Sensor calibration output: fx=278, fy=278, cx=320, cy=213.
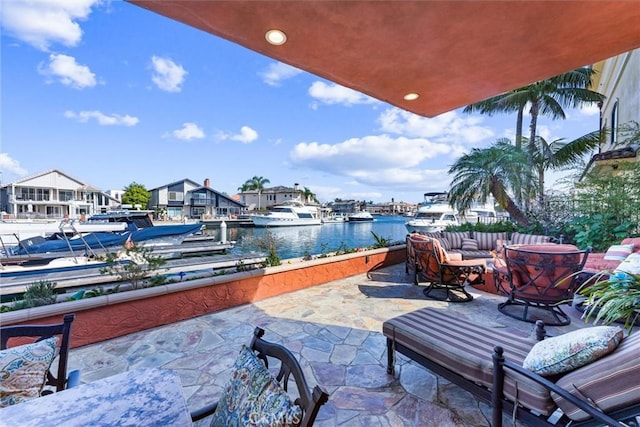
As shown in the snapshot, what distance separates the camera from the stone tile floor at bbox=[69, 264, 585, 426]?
6.82ft

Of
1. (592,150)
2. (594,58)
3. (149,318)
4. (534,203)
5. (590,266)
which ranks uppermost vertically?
(592,150)

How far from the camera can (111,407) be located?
3.85 feet

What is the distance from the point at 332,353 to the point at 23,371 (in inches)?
90.5

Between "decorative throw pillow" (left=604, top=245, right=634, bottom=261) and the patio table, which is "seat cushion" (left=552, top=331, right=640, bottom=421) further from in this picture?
"decorative throw pillow" (left=604, top=245, right=634, bottom=261)

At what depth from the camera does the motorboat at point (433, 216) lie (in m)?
14.9

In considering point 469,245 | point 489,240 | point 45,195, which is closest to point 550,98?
point 489,240

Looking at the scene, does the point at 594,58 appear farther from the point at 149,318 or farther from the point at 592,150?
the point at 592,150

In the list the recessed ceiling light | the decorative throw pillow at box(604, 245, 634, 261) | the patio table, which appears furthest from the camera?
the decorative throw pillow at box(604, 245, 634, 261)

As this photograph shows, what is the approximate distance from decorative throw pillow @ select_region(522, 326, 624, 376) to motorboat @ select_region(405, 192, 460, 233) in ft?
44.5

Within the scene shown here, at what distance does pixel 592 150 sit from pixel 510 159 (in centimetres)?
485

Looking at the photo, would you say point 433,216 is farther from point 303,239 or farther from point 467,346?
point 467,346

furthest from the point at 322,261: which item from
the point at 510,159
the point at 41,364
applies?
the point at 510,159

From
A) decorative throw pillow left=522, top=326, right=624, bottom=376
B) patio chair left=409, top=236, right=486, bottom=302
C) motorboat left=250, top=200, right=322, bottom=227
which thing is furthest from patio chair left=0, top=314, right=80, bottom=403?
motorboat left=250, top=200, right=322, bottom=227

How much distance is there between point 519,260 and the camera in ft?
12.0
